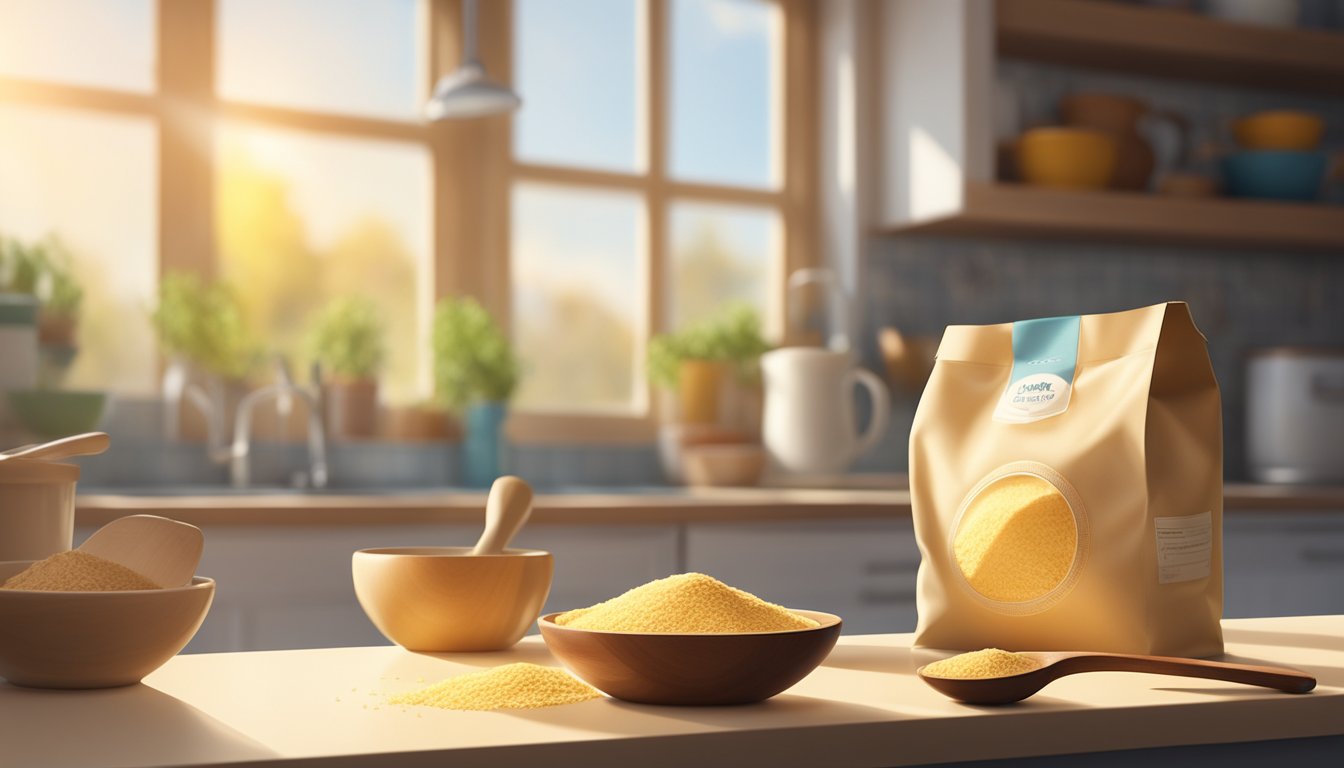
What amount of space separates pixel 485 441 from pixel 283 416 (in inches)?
17.1

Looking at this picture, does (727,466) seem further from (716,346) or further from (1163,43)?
(1163,43)

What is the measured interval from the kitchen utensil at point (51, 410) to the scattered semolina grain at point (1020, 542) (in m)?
2.06

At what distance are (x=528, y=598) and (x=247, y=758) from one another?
13.8 inches

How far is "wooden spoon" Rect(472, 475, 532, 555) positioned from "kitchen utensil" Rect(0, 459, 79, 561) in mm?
280

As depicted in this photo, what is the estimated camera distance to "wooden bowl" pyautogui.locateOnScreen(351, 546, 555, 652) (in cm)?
87

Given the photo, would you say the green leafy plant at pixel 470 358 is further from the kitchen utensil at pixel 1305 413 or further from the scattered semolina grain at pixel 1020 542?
the scattered semolina grain at pixel 1020 542

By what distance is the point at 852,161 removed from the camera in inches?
133

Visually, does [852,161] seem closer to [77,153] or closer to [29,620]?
[77,153]

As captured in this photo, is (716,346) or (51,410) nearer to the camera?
(51,410)

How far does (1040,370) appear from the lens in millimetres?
939

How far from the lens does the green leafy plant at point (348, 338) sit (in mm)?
2924

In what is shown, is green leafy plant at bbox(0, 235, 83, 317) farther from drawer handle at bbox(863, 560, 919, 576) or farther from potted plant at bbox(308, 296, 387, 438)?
drawer handle at bbox(863, 560, 919, 576)

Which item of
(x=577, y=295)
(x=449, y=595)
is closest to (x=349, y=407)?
(x=577, y=295)

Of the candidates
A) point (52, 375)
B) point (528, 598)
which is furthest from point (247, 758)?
point (52, 375)
